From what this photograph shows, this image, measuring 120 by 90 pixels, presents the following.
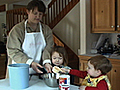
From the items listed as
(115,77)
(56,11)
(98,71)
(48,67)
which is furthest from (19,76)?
(56,11)

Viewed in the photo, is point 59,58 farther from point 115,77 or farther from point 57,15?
point 57,15

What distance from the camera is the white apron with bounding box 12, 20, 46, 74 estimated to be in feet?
6.34

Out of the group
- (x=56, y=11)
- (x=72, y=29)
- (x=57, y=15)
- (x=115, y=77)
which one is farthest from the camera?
(x=56, y=11)

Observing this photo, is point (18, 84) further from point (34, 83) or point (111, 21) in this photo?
point (111, 21)

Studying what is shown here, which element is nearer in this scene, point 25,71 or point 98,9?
point 25,71

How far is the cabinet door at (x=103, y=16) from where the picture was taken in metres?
3.18

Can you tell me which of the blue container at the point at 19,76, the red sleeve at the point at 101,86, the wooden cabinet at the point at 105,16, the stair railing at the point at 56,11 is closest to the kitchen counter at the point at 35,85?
the blue container at the point at 19,76

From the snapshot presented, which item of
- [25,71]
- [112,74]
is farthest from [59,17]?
[25,71]

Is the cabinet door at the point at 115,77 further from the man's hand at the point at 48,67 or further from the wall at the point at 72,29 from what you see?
the wall at the point at 72,29

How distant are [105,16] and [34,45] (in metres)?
1.75

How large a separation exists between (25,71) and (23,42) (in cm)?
46

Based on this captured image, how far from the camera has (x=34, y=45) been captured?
200cm

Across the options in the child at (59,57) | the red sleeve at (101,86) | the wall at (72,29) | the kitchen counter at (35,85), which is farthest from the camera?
the wall at (72,29)

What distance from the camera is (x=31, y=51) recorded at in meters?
1.99
